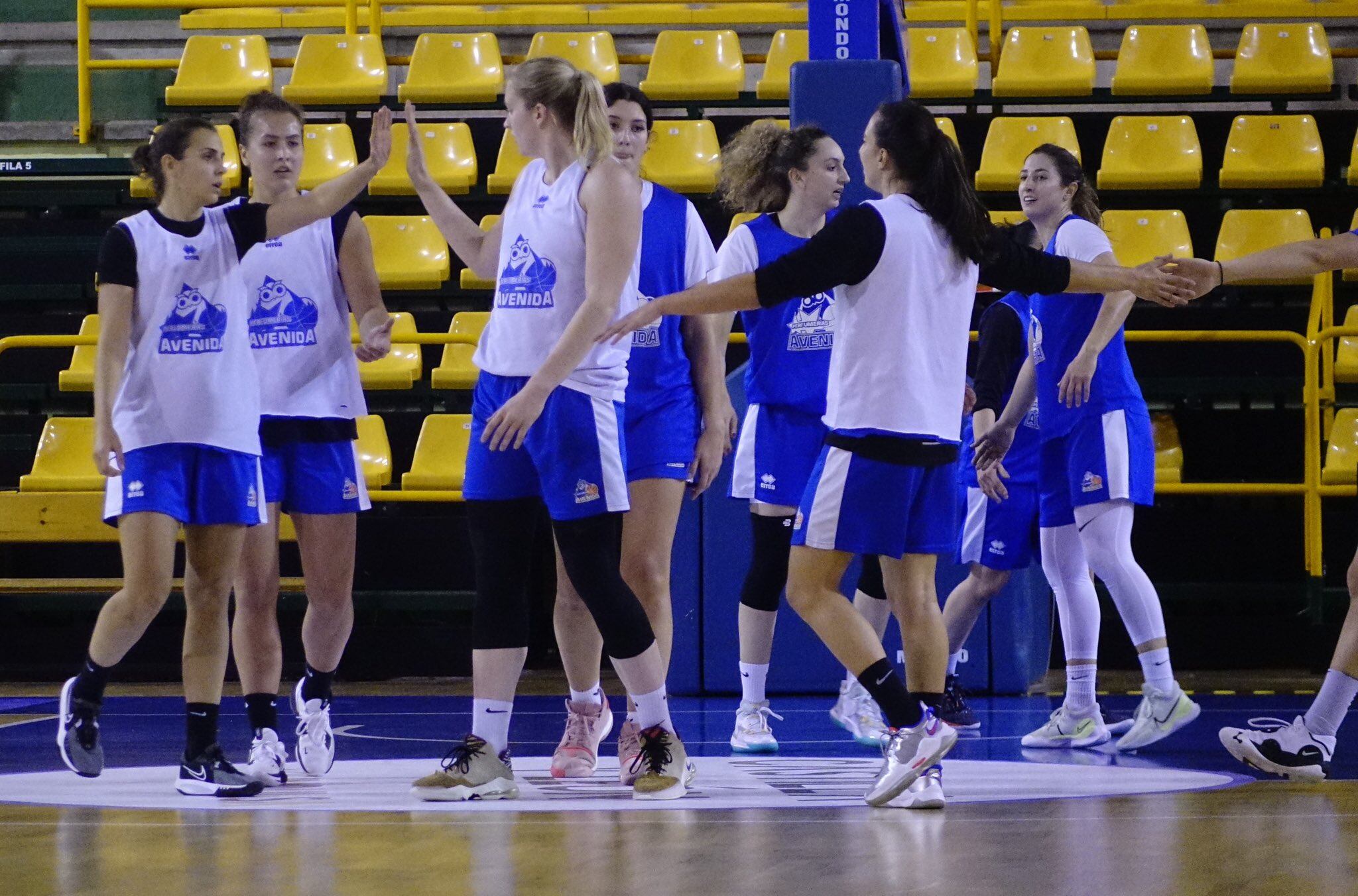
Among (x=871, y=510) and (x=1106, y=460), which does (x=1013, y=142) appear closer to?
(x=1106, y=460)

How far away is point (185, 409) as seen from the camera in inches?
165

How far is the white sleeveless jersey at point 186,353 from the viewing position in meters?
4.19

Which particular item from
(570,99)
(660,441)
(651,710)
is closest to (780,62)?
(660,441)

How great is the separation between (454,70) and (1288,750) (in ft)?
22.9

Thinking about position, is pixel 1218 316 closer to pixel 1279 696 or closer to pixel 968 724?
pixel 1279 696

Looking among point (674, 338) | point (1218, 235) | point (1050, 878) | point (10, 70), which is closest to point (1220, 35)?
point (1218, 235)

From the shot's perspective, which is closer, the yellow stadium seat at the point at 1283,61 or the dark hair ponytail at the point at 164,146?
the dark hair ponytail at the point at 164,146

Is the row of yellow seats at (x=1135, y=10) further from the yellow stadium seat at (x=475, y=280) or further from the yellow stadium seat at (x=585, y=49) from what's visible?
the yellow stadium seat at (x=475, y=280)

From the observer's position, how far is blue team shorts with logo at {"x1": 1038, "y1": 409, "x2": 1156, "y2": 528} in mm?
5219

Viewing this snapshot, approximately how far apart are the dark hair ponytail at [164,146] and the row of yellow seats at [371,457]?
11.4ft

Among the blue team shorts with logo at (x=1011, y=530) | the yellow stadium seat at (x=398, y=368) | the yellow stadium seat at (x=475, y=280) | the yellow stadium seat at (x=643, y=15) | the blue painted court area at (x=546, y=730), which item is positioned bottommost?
the blue painted court area at (x=546, y=730)

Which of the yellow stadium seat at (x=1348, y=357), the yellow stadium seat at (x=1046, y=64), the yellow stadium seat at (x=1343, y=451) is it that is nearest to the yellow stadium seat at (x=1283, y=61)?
the yellow stadium seat at (x=1046, y=64)

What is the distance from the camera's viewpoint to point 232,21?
11.1 metres

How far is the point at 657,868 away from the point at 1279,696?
174 inches
